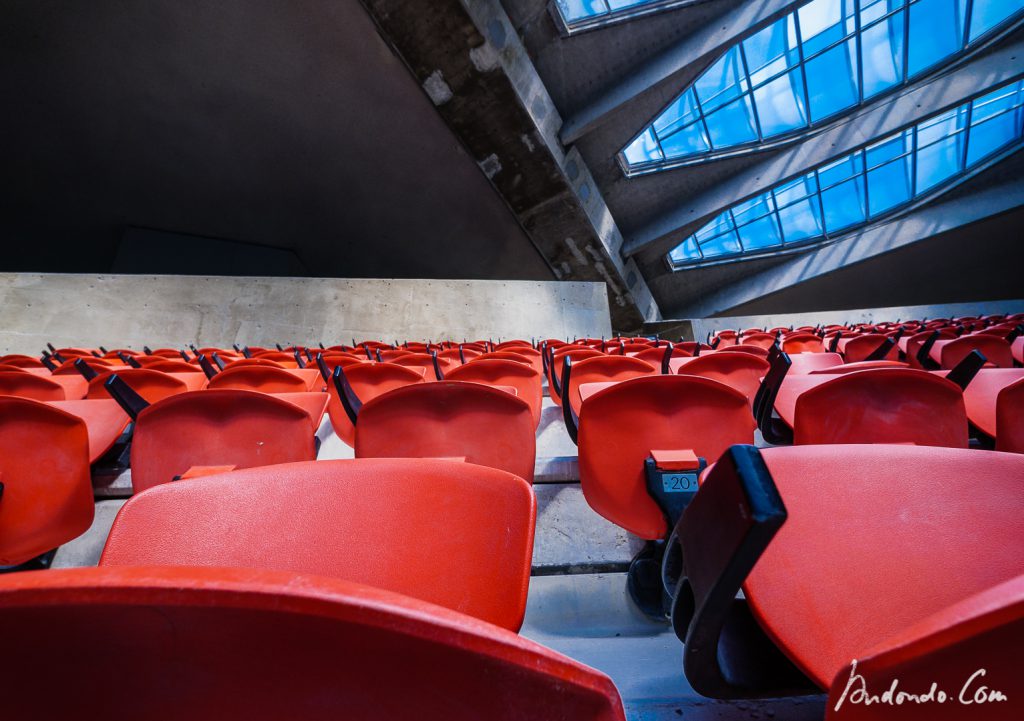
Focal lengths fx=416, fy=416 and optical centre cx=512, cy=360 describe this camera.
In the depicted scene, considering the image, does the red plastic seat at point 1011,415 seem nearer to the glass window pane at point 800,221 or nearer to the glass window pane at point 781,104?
the glass window pane at point 781,104

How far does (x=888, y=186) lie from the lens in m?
12.1

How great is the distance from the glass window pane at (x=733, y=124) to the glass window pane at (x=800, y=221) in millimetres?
3454

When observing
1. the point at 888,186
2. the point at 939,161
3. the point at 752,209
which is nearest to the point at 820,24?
the point at 752,209

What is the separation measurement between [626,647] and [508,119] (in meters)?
8.92

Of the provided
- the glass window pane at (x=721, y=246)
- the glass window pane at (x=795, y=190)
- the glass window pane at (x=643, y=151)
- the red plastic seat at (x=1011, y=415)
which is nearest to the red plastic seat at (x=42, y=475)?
the red plastic seat at (x=1011, y=415)

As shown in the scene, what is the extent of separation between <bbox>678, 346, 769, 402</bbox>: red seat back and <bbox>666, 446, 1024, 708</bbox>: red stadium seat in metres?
1.34

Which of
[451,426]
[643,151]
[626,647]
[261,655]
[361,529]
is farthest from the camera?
[643,151]

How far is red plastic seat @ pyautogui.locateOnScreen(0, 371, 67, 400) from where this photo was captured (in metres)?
2.00

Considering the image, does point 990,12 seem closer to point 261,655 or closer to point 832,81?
point 832,81

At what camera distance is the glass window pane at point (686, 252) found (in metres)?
14.0

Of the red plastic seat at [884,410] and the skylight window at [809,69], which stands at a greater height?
the red plastic seat at [884,410]

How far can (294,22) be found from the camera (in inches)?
275

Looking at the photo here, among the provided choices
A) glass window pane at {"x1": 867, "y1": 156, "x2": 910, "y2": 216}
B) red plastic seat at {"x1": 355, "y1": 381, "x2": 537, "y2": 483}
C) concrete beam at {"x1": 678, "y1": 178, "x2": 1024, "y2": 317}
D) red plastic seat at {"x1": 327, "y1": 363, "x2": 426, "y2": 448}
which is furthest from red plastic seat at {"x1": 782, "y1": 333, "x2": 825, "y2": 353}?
glass window pane at {"x1": 867, "y1": 156, "x2": 910, "y2": 216}

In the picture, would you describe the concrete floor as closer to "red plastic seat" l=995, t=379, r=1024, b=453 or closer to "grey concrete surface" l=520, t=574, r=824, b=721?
"grey concrete surface" l=520, t=574, r=824, b=721
